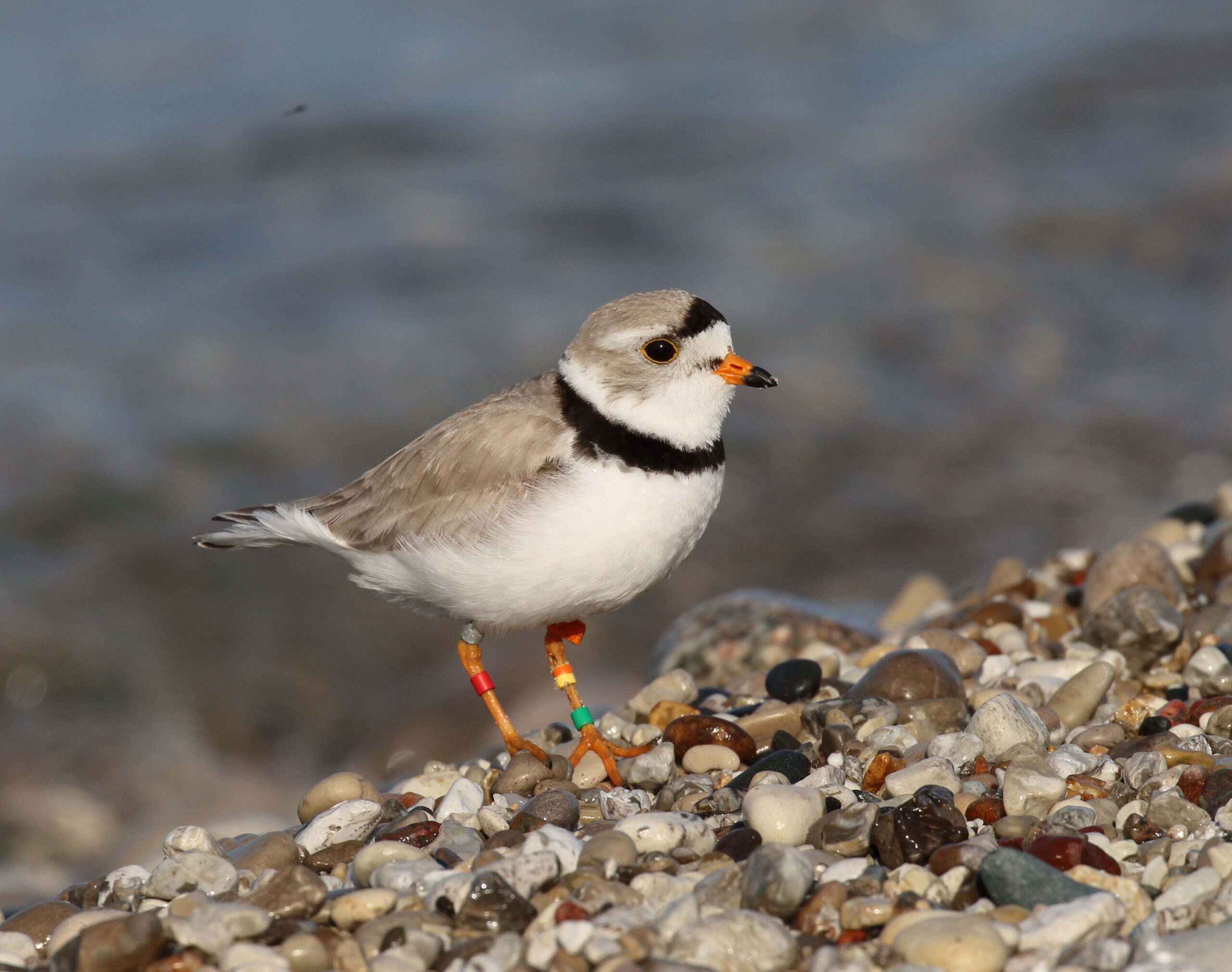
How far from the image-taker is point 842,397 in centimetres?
1075

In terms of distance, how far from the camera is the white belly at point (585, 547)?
405cm

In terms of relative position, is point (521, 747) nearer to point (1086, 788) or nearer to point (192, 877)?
point (192, 877)

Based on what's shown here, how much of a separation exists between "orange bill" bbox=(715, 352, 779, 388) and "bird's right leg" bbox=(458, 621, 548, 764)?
4.51 ft

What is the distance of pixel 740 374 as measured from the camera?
4340 millimetres

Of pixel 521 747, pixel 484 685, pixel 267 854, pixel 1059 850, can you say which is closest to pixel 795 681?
pixel 521 747

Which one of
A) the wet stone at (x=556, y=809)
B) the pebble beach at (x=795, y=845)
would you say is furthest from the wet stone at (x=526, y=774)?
the wet stone at (x=556, y=809)

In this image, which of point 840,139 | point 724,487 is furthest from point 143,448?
point 840,139

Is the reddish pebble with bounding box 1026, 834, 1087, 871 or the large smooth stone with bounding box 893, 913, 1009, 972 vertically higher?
the reddish pebble with bounding box 1026, 834, 1087, 871

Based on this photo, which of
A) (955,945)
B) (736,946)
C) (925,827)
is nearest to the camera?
A: (955,945)

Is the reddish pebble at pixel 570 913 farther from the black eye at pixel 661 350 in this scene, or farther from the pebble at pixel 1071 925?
the black eye at pixel 661 350

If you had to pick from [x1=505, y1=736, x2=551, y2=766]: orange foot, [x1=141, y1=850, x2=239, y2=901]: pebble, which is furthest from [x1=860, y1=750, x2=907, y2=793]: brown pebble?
[x1=141, y1=850, x2=239, y2=901]: pebble

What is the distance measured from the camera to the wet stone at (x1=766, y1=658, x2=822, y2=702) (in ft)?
16.1

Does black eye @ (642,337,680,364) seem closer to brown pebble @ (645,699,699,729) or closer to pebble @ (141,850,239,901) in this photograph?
brown pebble @ (645,699,699,729)

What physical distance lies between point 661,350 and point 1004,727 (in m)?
1.73
